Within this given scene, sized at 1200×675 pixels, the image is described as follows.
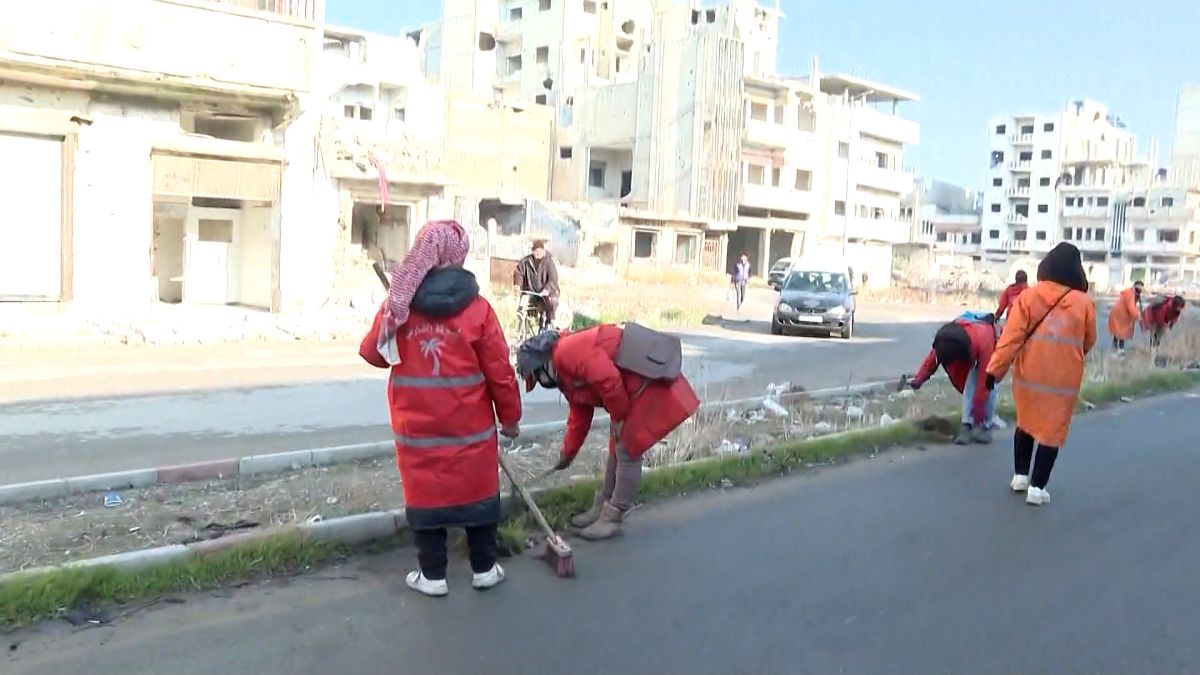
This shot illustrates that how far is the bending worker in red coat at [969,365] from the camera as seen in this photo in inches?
362

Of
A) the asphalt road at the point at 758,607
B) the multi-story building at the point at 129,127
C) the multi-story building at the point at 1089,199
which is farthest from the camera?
the multi-story building at the point at 1089,199

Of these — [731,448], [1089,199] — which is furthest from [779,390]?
[1089,199]

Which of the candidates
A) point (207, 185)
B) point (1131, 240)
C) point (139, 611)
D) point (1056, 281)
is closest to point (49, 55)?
point (207, 185)

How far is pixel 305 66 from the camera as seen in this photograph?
18.5 metres

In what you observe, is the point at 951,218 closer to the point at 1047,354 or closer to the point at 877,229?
the point at 877,229

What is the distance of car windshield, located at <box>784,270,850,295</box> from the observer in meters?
23.4

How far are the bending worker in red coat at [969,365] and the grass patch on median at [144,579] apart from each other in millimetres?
5770

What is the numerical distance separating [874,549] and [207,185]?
594 inches

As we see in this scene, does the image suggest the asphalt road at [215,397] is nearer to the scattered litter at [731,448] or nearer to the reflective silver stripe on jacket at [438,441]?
the scattered litter at [731,448]

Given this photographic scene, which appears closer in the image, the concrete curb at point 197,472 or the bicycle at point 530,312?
the concrete curb at point 197,472

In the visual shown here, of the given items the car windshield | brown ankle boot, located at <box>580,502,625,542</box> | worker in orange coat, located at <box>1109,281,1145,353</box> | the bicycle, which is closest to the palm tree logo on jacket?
brown ankle boot, located at <box>580,502,625,542</box>

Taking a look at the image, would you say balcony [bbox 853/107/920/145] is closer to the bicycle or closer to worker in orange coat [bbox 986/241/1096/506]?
the bicycle

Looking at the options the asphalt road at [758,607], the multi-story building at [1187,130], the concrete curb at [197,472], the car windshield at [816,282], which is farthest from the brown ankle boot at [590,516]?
the multi-story building at [1187,130]

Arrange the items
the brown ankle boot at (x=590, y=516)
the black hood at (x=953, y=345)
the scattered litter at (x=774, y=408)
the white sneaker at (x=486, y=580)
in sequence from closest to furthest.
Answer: the white sneaker at (x=486, y=580) → the brown ankle boot at (x=590, y=516) → the black hood at (x=953, y=345) → the scattered litter at (x=774, y=408)
